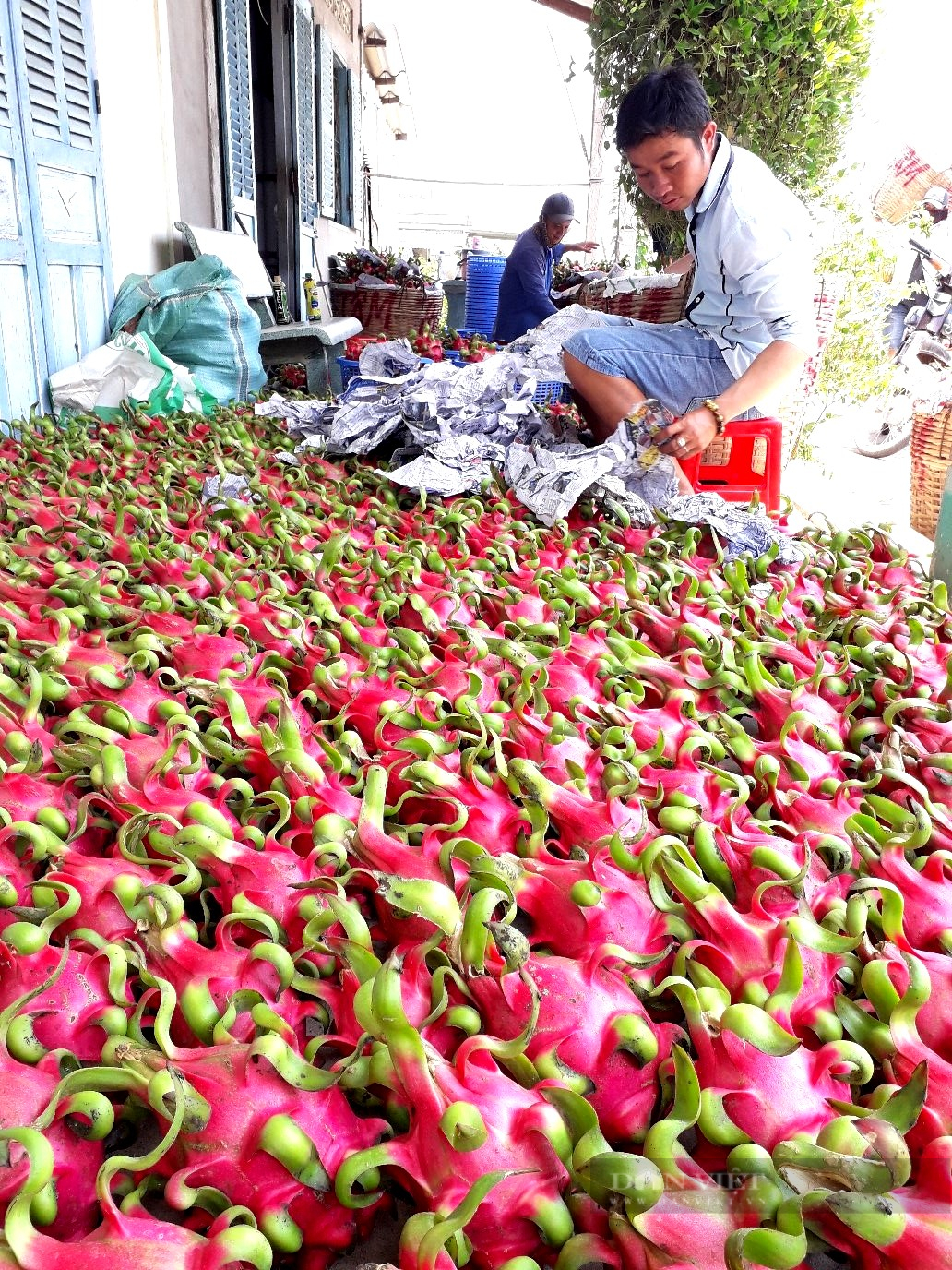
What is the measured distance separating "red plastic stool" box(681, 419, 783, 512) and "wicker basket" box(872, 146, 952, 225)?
11.0 ft

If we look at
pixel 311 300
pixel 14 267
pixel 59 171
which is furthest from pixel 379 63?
pixel 14 267

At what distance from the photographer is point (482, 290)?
7.67 m

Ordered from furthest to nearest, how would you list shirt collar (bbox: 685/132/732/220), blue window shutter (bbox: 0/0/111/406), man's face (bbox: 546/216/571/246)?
man's face (bbox: 546/216/571/246) → blue window shutter (bbox: 0/0/111/406) → shirt collar (bbox: 685/132/732/220)

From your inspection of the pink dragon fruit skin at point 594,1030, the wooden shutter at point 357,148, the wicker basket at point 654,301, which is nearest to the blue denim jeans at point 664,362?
the wicker basket at point 654,301

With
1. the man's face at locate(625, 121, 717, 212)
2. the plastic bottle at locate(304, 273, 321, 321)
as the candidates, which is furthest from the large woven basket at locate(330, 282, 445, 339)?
the man's face at locate(625, 121, 717, 212)

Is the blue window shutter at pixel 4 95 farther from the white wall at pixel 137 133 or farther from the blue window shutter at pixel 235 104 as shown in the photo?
the blue window shutter at pixel 235 104

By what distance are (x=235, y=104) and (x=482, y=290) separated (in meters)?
3.00

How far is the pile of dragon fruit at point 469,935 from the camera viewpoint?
0.55 meters

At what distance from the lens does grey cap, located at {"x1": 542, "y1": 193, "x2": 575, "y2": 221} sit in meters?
4.92

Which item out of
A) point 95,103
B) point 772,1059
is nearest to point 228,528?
point 772,1059

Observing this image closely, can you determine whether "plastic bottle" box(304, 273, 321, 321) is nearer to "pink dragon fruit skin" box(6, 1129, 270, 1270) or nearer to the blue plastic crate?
the blue plastic crate

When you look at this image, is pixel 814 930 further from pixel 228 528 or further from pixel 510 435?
pixel 510 435

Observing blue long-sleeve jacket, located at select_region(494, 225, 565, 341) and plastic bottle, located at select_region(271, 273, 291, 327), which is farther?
plastic bottle, located at select_region(271, 273, 291, 327)

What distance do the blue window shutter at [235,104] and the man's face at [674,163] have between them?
3385 millimetres
